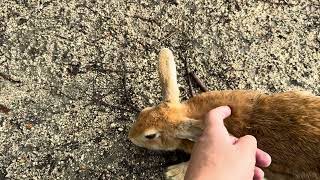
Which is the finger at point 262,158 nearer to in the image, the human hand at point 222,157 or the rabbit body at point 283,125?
the human hand at point 222,157

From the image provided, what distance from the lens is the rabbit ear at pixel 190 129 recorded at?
3.36m

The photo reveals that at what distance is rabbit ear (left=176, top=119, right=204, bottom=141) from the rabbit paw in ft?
1.15

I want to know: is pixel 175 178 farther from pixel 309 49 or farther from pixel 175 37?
pixel 309 49

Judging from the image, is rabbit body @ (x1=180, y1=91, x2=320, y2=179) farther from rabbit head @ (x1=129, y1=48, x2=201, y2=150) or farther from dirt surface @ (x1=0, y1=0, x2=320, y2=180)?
dirt surface @ (x1=0, y1=0, x2=320, y2=180)

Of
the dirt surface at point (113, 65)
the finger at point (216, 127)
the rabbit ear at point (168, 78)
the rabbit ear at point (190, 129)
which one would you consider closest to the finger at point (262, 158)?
the finger at point (216, 127)

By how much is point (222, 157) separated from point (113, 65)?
149cm

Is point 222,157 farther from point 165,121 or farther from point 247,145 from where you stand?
point 165,121

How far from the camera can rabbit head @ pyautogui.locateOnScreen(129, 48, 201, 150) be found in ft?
11.4

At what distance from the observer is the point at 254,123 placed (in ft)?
11.1

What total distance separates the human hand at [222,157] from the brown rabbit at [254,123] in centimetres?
28

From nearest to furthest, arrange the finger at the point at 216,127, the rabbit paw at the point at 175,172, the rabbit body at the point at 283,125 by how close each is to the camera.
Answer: the finger at the point at 216,127 < the rabbit body at the point at 283,125 < the rabbit paw at the point at 175,172

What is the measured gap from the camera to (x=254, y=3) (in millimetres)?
4398

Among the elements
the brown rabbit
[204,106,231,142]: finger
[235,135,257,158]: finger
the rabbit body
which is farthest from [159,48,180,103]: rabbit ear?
[235,135,257,158]: finger

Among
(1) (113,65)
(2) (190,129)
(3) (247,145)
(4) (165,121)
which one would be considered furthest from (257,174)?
(1) (113,65)
